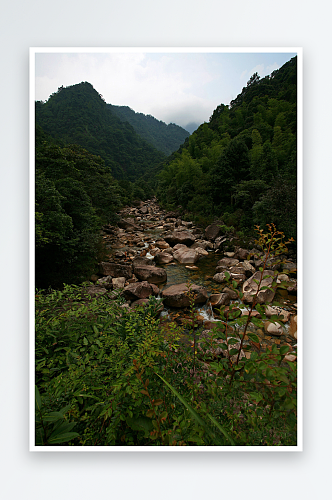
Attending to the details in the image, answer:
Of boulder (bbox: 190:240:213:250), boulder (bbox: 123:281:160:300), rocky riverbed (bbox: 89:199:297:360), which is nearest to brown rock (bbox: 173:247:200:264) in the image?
rocky riverbed (bbox: 89:199:297:360)

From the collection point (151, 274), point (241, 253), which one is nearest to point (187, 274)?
point (151, 274)

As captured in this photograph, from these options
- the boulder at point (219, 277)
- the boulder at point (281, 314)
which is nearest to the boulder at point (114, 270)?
the boulder at point (219, 277)

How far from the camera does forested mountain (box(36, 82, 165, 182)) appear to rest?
2610mm

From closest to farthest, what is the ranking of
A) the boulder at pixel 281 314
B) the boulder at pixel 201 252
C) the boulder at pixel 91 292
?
1. the boulder at pixel 281 314
2. the boulder at pixel 91 292
3. the boulder at pixel 201 252

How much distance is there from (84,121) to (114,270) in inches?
122

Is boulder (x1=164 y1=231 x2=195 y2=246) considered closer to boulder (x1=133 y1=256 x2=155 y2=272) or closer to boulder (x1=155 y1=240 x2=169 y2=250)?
boulder (x1=155 y1=240 x2=169 y2=250)

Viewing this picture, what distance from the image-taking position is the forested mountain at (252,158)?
2.48m

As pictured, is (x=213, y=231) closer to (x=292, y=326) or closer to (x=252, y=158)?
(x=252, y=158)

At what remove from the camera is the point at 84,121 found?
184 inches

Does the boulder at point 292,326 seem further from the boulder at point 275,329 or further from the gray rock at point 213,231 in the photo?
the gray rock at point 213,231

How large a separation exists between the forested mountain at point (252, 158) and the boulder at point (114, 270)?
265cm

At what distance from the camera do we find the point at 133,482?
1.68m
